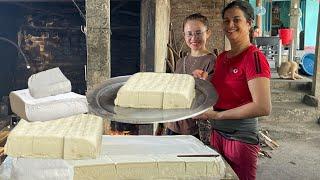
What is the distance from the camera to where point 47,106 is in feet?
5.12

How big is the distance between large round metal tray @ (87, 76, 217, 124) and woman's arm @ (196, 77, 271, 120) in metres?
0.22

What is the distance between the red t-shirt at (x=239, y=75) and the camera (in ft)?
6.94

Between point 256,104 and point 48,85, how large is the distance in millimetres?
1073

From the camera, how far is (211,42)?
309 inches

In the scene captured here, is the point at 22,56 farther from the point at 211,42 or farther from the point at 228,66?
the point at 228,66

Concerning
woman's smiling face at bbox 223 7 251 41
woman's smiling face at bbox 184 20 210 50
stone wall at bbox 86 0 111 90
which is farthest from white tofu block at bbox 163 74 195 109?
stone wall at bbox 86 0 111 90

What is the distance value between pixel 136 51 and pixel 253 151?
491 cm

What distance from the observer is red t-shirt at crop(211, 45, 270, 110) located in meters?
2.12

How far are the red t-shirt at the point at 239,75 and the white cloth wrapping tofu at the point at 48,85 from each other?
97cm

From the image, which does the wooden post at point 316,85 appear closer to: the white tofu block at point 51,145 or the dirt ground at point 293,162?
the dirt ground at point 293,162

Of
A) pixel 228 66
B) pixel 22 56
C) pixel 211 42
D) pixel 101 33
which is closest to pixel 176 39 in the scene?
pixel 211 42

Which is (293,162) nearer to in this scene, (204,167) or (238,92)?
(238,92)

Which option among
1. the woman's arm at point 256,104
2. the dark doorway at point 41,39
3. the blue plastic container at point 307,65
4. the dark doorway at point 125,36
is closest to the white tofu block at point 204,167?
the woman's arm at point 256,104

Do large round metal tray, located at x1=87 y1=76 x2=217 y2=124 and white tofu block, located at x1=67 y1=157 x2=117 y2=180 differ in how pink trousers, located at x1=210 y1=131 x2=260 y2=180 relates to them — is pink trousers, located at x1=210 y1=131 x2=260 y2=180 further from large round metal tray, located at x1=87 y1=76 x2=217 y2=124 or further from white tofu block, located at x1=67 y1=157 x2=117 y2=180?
white tofu block, located at x1=67 y1=157 x2=117 y2=180
